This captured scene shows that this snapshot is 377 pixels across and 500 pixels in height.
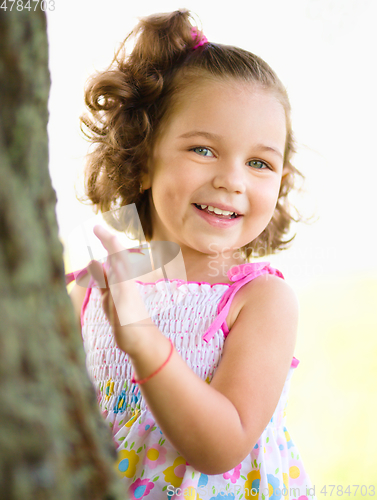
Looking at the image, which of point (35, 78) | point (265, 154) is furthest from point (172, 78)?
point (35, 78)

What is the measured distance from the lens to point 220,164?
0.95 meters

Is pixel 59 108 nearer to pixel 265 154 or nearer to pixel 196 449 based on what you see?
pixel 265 154

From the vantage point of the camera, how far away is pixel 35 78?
287 millimetres

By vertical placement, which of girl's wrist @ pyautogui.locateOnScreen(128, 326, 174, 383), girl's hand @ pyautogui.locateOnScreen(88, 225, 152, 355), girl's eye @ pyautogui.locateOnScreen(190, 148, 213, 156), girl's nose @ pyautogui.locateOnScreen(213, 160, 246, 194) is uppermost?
girl's eye @ pyautogui.locateOnScreen(190, 148, 213, 156)

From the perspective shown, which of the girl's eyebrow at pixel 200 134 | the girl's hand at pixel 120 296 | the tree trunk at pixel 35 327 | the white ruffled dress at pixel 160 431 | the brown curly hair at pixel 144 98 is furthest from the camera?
the brown curly hair at pixel 144 98

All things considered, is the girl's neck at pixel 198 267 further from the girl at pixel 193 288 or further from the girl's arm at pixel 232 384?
the girl's arm at pixel 232 384

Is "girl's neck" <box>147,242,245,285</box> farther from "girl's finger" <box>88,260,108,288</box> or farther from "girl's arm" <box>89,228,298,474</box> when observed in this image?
"girl's finger" <box>88,260,108,288</box>

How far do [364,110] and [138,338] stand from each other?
251cm

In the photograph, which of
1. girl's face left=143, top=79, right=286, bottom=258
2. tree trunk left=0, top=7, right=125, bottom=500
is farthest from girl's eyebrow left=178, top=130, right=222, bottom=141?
tree trunk left=0, top=7, right=125, bottom=500

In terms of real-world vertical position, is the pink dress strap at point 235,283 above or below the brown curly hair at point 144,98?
below

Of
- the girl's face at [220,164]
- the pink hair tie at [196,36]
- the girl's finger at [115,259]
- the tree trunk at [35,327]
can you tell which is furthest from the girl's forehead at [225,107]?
the tree trunk at [35,327]

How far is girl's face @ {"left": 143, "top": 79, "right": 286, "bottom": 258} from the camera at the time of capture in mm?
940

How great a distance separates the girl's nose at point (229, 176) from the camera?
939 millimetres

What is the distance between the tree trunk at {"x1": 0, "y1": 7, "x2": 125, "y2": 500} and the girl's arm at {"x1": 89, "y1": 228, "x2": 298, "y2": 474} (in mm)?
276
